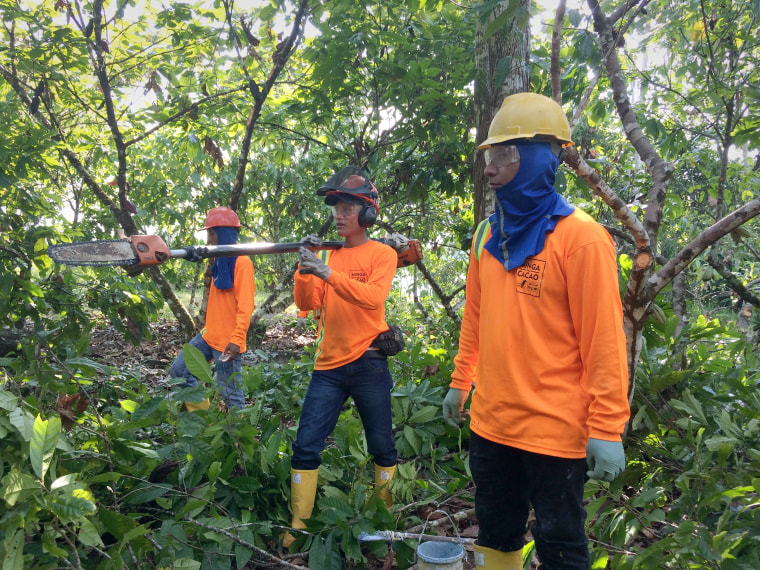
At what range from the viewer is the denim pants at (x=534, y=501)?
6.01 ft

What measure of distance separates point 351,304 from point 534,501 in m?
1.56

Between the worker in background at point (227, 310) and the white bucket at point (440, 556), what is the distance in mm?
2320

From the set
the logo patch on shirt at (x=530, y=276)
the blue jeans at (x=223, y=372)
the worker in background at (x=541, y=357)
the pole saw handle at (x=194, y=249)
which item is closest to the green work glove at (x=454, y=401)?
the worker in background at (x=541, y=357)

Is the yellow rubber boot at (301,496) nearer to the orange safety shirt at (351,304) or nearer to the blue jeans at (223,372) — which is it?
the orange safety shirt at (351,304)

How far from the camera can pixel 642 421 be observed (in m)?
3.13

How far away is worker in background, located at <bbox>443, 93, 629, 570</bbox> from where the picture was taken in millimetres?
1751

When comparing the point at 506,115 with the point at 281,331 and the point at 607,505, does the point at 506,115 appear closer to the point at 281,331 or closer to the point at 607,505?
the point at 607,505

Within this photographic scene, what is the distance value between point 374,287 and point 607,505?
181cm

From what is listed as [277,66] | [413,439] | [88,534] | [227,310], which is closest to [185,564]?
[88,534]

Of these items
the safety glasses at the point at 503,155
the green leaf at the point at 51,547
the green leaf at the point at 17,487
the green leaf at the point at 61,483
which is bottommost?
the green leaf at the point at 51,547

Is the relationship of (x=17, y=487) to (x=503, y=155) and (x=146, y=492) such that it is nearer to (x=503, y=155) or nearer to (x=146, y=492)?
(x=146, y=492)

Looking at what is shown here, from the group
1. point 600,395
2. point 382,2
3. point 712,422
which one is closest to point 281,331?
point 382,2

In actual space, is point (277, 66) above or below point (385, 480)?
above

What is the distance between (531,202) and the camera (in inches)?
77.4
